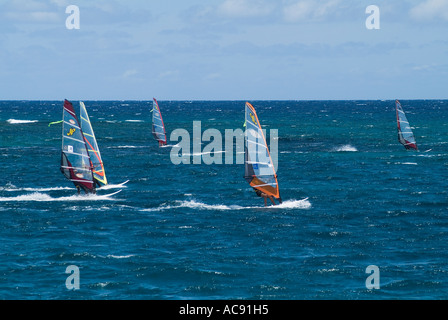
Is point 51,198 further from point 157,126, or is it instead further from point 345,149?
point 345,149

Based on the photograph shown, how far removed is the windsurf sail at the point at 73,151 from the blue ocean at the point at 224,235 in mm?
2294

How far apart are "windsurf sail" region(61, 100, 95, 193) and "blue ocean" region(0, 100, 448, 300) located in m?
2.29

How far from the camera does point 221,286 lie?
31.5m

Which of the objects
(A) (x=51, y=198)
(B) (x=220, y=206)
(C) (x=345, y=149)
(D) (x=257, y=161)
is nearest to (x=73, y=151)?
(A) (x=51, y=198)

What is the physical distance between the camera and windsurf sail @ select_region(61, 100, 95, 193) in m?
51.8

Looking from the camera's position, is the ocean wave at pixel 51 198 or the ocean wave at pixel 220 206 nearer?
the ocean wave at pixel 220 206

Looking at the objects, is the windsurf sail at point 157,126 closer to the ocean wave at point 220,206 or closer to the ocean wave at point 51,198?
the ocean wave at point 51,198

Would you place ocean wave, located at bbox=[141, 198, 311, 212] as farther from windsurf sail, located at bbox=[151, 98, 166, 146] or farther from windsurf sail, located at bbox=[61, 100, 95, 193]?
windsurf sail, located at bbox=[151, 98, 166, 146]

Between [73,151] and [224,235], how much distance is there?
1678cm

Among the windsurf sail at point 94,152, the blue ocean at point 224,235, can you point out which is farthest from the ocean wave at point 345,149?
the windsurf sail at point 94,152

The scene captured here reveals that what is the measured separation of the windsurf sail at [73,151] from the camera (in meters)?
51.8

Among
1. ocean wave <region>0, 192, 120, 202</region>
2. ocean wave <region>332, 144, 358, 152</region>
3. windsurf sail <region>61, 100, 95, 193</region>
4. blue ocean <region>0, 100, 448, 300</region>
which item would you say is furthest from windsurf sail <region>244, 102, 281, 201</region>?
ocean wave <region>332, 144, 358, 152</region>

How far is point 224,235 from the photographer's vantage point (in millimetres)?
41062
